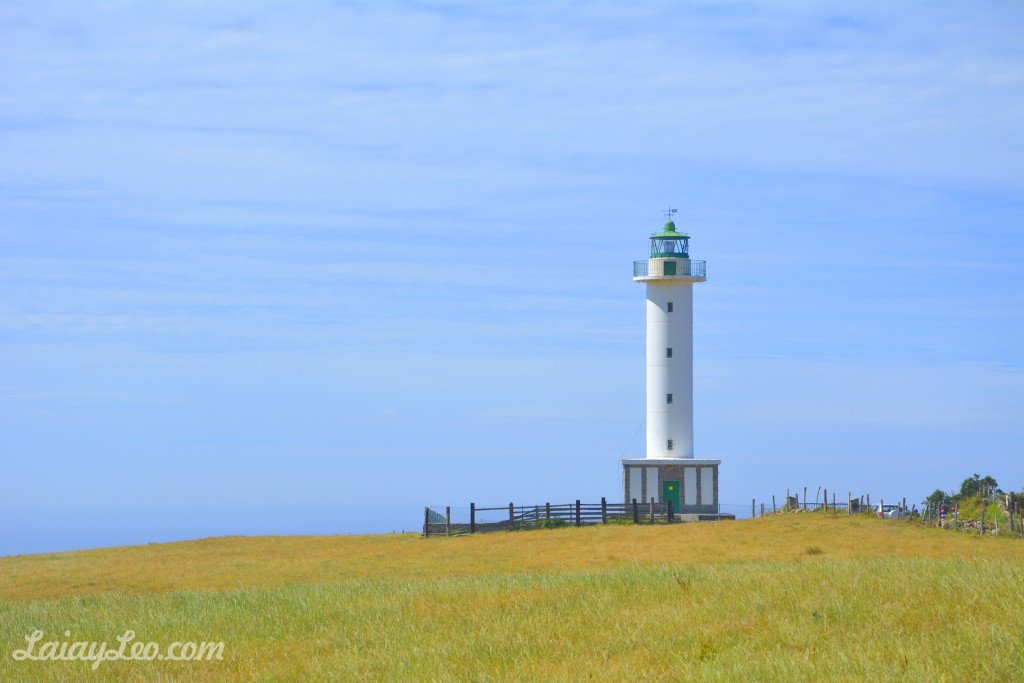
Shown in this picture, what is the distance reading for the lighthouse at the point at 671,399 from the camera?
48781 millimetres

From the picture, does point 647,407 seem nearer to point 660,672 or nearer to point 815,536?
point 815,536

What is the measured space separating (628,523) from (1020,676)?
3788 centimetres

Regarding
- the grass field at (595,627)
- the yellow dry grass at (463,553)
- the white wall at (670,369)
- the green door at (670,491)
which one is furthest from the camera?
the white wall at (670,369)

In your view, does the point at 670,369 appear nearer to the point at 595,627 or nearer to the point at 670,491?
the point at 670,491

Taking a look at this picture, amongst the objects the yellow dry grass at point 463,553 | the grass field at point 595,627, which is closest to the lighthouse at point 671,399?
the yellow dry grass at point 463,553

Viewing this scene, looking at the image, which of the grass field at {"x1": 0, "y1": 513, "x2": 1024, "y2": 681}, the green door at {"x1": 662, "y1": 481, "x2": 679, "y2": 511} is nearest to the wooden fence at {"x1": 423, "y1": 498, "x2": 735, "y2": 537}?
the green door at {"x1": 662, "y1": 481, "x2": 679, "y2": 511}

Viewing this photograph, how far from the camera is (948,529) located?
37812mm

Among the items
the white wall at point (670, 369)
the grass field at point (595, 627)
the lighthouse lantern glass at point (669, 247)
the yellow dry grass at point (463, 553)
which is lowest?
the yellow dry grass at point (463, 553)

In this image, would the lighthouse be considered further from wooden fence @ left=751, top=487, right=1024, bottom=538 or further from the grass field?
the grass field

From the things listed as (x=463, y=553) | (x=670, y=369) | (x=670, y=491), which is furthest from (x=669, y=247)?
(x=463, y=553)

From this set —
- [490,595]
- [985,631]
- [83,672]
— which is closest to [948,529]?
Answer: [490,595]

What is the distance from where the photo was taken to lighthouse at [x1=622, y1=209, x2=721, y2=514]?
160 ft

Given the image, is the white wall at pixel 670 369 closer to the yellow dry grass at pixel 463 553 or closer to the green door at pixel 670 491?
the green door at pixel 670 491

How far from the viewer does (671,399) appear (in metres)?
49.5
